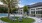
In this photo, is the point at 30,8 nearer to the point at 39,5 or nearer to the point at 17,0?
the point at 39,5

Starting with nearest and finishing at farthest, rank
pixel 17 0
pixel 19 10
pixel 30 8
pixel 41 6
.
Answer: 1. pixel 17 0
2. pixel 41 6
3. pixel 30 8
4. pixel 19 10

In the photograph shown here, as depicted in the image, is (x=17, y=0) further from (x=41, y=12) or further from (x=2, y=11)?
(x=2, y=11)

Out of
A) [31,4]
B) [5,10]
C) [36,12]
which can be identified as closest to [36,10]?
[36,12]

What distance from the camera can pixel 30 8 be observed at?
19828 mm

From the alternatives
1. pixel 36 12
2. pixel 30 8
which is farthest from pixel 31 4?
pixel 36 12

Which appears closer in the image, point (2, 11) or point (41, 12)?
point (41, 12)

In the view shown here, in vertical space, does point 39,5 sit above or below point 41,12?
above

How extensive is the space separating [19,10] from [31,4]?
10.2ft

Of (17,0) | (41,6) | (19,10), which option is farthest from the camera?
(19,10)

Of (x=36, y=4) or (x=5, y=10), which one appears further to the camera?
(x=5, y=10)

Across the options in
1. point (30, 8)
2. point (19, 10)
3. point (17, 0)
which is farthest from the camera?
point (19, 10)

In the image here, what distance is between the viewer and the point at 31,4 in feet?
67.6

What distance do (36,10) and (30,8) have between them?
58.3 inches

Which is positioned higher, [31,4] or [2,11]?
[31,4]
